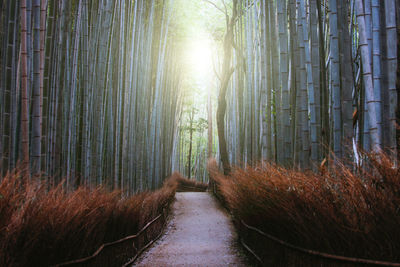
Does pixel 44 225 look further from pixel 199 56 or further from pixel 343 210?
pixel 199 56

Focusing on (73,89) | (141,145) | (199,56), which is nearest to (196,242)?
(73,89)

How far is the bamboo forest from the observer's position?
158 centimetres

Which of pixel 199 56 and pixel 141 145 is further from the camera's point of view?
pixel 199 56

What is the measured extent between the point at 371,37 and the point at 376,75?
1.08 feet

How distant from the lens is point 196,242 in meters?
4.09

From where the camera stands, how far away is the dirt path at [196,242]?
121 inches

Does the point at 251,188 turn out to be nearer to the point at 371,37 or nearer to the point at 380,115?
the point at 380,115

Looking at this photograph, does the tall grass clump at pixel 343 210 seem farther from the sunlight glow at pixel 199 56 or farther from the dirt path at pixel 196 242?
the sunlight glow at pixel 199 56

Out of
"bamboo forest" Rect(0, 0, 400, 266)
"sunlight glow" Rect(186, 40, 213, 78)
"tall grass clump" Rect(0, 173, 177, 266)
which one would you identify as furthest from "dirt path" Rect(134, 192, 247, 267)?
"sunlight glow" Rect(186, 40, 213, 78)

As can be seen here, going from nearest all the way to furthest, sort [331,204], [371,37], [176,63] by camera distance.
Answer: [331,204]
[371,37]
[176,63]

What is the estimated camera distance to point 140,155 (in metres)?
5.80

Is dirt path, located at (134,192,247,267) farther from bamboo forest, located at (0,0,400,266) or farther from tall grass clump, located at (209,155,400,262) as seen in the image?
tall grass clump, located at (209,155,400,262)

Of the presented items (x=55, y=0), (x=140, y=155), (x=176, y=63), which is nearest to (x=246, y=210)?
(x=55, y=0)

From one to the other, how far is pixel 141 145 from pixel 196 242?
230cm
